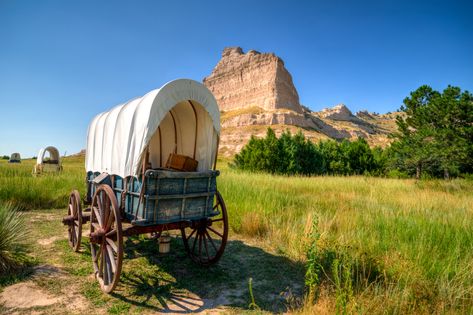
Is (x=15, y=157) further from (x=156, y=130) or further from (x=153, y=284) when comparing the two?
(x=153, y=284)

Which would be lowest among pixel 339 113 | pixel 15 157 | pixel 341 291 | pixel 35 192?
pixel 341 291

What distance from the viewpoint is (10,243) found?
4023 mm

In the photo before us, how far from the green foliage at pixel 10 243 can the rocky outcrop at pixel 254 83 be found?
103253 millimetres

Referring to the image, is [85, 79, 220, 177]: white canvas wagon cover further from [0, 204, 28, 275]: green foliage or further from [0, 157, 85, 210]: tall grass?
[0, 157, 85, 210]: tall grass

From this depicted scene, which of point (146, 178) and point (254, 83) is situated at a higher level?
point (254, 83)

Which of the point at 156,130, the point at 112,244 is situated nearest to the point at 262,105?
the point at 156,130

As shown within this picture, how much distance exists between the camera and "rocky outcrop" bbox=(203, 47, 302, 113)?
111m

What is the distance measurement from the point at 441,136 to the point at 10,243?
20.9 m

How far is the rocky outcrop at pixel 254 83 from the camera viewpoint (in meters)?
111

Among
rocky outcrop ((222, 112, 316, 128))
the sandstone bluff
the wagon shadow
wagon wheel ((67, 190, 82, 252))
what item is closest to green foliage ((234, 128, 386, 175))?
the wagon shadow

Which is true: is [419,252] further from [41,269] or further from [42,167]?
[42,167]

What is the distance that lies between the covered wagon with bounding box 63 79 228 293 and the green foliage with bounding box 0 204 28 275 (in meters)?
→ 0.87

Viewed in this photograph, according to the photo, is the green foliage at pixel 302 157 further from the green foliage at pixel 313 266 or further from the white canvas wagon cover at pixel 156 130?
the green foliage at pixel 313 266

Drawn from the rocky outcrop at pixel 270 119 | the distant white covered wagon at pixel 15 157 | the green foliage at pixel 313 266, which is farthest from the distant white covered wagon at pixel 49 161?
the rocky outcrop at pixel 270 119
